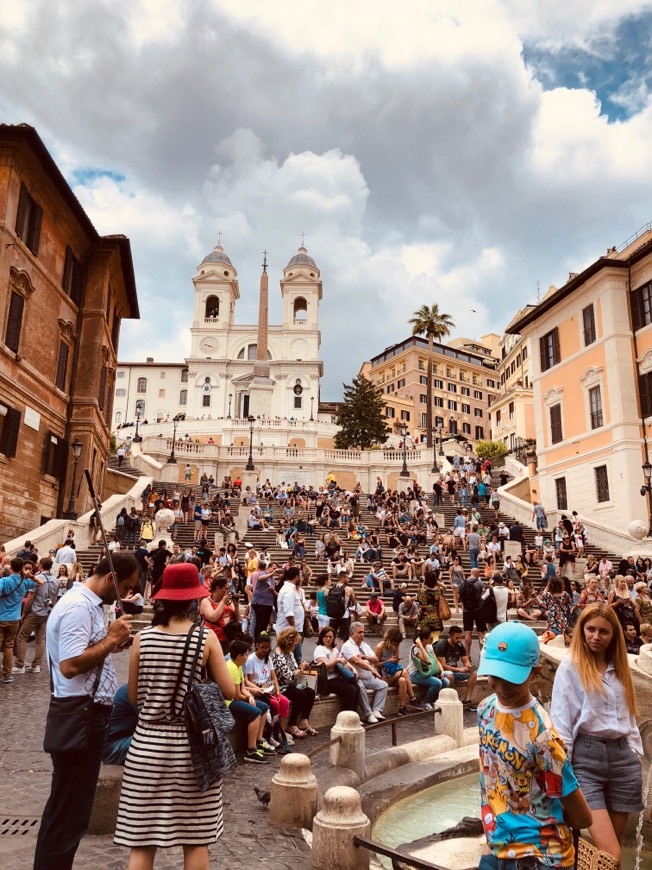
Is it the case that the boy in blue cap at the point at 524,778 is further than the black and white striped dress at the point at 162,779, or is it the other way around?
the black and white striped dress at the point at 162,779

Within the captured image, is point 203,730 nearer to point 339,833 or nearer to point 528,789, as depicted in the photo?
point 528,789

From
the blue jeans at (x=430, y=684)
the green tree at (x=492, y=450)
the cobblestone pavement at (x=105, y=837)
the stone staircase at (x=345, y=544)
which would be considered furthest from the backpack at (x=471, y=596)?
the green tree at (x=492, y=450)

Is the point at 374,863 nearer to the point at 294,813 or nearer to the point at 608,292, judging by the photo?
the point at 294,813

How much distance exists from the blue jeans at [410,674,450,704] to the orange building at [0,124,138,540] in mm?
14224

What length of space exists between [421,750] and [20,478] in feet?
55.4

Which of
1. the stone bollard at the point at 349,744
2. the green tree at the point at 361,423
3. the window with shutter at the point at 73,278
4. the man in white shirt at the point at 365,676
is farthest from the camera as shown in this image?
the green tree at the point at 361,423

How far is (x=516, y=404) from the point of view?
63.4 m

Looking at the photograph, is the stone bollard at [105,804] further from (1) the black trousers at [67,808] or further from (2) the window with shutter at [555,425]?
(2) the window with shutter at [555,425]

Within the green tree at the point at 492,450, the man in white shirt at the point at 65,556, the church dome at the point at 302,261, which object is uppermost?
the church dome at the point at 302,261

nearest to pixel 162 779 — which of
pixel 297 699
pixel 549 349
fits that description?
pixel 297 699

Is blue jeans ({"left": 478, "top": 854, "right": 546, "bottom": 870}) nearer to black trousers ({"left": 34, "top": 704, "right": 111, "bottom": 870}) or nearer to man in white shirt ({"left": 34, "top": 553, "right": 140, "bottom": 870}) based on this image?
man in white shirt ({"left": 34, "top": 553, "right": 140, "bottom": 870})

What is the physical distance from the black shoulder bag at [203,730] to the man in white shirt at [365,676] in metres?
6.13

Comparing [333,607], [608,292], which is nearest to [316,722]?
[333,607]

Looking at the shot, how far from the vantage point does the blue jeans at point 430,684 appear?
998 cm
